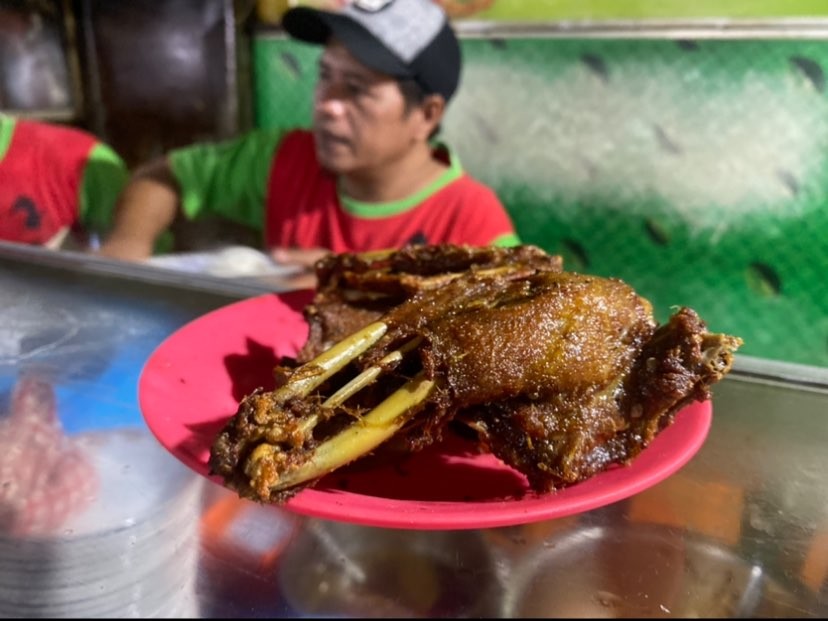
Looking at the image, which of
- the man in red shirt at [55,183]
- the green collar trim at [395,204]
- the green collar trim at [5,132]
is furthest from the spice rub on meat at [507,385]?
the green collar trim at [5,132]

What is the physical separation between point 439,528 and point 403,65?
1.44 metres

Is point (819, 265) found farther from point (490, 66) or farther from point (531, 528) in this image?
point (531, 528)

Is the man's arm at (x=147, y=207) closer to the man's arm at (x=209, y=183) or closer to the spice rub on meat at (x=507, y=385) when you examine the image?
the man's arm at (x=209, y=183)

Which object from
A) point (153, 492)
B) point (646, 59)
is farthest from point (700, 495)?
point (646, 59)

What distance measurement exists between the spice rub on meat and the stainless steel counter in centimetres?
8

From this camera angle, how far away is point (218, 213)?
2.15 meters

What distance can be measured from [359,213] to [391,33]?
1.71 ft

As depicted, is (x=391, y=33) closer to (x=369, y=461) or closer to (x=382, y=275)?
(x=382, y=275)

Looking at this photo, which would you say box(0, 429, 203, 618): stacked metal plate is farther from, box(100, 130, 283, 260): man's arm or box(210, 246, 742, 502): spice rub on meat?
box(100, 130, 283, 260): man's arm

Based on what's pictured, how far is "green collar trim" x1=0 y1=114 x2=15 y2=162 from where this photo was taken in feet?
5.82

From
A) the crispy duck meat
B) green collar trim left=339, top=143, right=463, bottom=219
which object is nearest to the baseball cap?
green collar trim left=339, top=143, right=463, bottom=219

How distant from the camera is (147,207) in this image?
2.07 m

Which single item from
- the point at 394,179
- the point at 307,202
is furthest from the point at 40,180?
the point at 394,179

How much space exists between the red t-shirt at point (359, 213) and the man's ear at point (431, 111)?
0.47 feet
